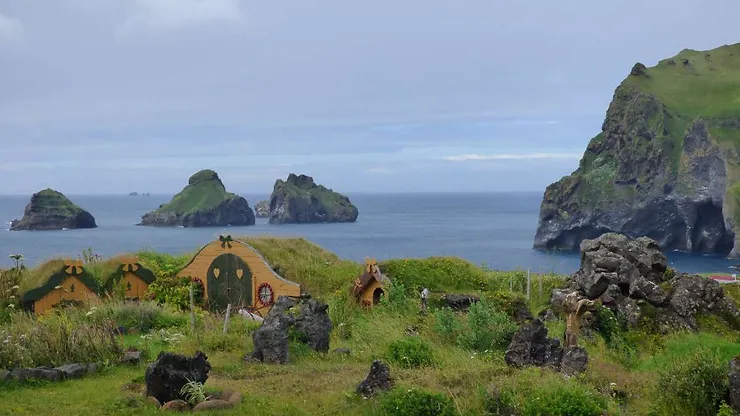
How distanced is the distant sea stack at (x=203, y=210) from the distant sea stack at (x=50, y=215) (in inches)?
711

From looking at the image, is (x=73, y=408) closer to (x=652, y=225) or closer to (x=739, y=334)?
(x=739, y=334)

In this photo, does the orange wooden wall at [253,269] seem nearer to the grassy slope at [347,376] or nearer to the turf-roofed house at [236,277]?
the turf-roofed house at [236,277]

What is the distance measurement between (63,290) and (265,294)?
5676mm

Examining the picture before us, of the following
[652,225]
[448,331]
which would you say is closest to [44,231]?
[652,225]

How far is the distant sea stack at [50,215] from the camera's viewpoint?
14598 cm

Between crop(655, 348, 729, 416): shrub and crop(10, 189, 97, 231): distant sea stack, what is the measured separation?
152627mm

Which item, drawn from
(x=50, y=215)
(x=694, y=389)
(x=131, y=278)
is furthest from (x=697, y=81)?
(x=694, y=389)

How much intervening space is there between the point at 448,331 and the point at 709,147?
101601mm

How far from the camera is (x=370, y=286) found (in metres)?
20.1

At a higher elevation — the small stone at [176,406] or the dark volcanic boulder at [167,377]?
the dark volcanic boulder at [167,377]

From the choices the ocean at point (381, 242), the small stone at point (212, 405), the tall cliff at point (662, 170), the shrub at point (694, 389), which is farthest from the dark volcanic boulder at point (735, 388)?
the tall cliff at point (662, 170)

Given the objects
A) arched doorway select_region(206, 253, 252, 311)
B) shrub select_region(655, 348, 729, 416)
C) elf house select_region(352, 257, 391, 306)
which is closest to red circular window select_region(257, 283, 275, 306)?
arched doorway select_region(206, 253, 252, 311)

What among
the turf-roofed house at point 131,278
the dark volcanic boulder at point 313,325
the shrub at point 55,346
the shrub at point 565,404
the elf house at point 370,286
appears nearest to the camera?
the shrub at point 565,404

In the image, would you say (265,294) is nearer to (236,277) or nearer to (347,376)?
(236,277)
